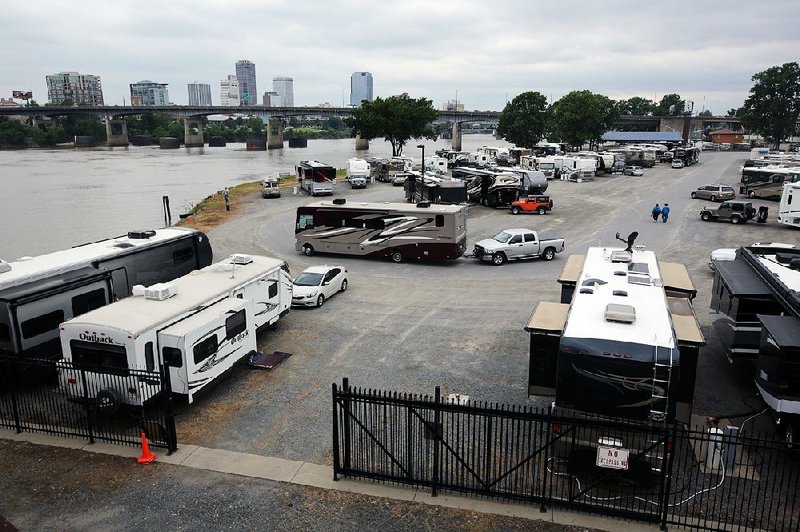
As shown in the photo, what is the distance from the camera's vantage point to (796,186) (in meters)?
36.0

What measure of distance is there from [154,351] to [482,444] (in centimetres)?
718

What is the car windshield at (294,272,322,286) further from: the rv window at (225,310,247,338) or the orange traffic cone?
the orange traffic cone

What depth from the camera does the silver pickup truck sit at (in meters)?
28.0

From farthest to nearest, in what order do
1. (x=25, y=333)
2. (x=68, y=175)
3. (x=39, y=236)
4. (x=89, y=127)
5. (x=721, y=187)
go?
(x=89, y=127), (x=68, y=175), (x=721, y=187), (x=39, y=236), (x=25, y=333)

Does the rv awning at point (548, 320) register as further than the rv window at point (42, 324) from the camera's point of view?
A: No

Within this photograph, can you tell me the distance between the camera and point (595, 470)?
10.4m

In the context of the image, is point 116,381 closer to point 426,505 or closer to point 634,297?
point 426,505

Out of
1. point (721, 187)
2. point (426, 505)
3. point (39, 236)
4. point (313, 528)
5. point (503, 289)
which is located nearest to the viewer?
point (313, 528)

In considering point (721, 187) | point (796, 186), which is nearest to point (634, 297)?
point (796, 186)

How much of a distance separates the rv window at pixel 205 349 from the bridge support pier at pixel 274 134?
491 feet

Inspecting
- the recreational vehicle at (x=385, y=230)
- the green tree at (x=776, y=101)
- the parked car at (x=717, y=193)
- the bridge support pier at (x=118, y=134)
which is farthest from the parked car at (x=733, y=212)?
the bridge support pier at (x=118, y=134)

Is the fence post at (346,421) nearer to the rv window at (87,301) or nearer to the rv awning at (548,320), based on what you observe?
the rv awning at (548,320)

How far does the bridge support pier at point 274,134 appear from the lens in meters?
158

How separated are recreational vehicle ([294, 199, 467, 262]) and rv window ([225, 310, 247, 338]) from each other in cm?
1380
